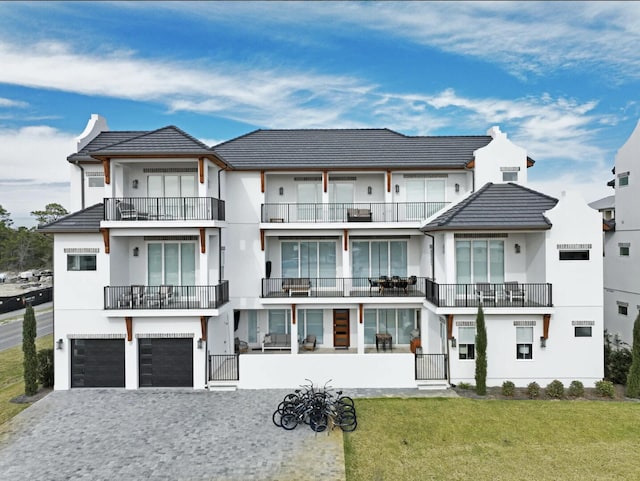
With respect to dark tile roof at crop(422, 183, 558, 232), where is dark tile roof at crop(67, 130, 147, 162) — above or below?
above

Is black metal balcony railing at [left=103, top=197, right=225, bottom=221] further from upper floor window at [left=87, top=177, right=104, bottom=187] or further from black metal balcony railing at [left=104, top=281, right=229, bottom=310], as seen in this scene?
upper floor window at [left=87, top=177, right=104, bottom=187]

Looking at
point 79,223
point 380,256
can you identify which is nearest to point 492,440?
point 380,256

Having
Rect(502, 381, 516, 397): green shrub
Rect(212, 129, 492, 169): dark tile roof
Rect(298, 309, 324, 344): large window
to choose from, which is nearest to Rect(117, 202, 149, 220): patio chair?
Rect(212, 129, 492, 169): dark tile roof

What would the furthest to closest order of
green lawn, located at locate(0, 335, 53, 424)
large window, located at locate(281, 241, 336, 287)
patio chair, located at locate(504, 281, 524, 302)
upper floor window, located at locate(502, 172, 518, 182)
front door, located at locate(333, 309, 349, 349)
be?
large window, located at locate(281, 241, 336, 287), front door, located at locate(333, 309, 349, 349), upper floor window, located at locate(502, 172, 518, 182), patio chair, located at locate(504, 281, 524, 302), green lawn, located at locate(0, 335, 53, 424)

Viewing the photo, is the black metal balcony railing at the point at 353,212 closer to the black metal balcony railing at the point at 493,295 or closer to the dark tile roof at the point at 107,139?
the black metal balcony railing at the point at 493,295

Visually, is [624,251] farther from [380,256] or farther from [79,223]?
[79,223]

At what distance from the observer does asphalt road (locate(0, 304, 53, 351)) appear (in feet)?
81.3

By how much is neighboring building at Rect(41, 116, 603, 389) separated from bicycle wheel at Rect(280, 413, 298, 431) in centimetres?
303

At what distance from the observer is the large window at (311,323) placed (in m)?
20.0

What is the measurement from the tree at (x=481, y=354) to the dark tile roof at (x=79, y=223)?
16.0m

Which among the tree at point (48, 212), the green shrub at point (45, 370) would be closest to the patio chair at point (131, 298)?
the green shrub at point (45, 370)

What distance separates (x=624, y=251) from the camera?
1934 centimetres

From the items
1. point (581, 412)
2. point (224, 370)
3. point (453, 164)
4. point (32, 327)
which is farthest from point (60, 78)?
point (581, 412)

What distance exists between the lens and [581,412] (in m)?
13.3
